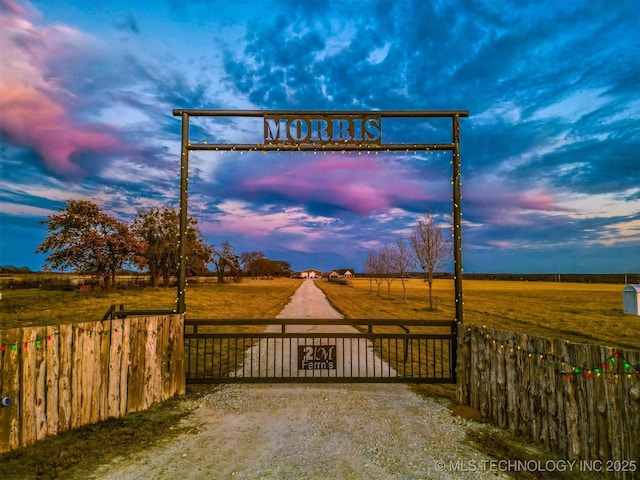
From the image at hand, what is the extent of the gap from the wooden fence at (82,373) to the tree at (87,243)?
104 feet

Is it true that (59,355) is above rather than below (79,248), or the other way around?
below

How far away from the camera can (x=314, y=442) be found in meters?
5.02

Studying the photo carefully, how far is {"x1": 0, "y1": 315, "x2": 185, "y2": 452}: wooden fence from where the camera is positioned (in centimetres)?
487

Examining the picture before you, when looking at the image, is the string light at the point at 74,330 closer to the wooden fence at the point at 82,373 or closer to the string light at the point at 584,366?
the wooden fence at the point at 82,373

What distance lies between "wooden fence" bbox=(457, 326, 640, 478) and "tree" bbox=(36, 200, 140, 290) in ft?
118

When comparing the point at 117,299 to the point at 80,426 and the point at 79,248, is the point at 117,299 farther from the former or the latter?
the point at 80,426

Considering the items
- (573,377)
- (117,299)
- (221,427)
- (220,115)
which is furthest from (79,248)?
(573,377)

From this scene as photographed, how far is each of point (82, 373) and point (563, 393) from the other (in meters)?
7.01

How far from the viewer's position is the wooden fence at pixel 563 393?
3977mm

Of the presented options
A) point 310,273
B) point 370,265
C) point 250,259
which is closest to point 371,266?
point 370,265

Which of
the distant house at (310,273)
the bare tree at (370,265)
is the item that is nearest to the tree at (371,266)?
the bare tree at (370,265)

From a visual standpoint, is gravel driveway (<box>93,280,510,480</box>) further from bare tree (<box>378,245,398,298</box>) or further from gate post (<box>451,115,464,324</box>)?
bare tree (<box>378,245,398,298</box>)

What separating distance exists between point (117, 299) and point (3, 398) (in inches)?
1003

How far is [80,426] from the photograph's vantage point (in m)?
5.45
